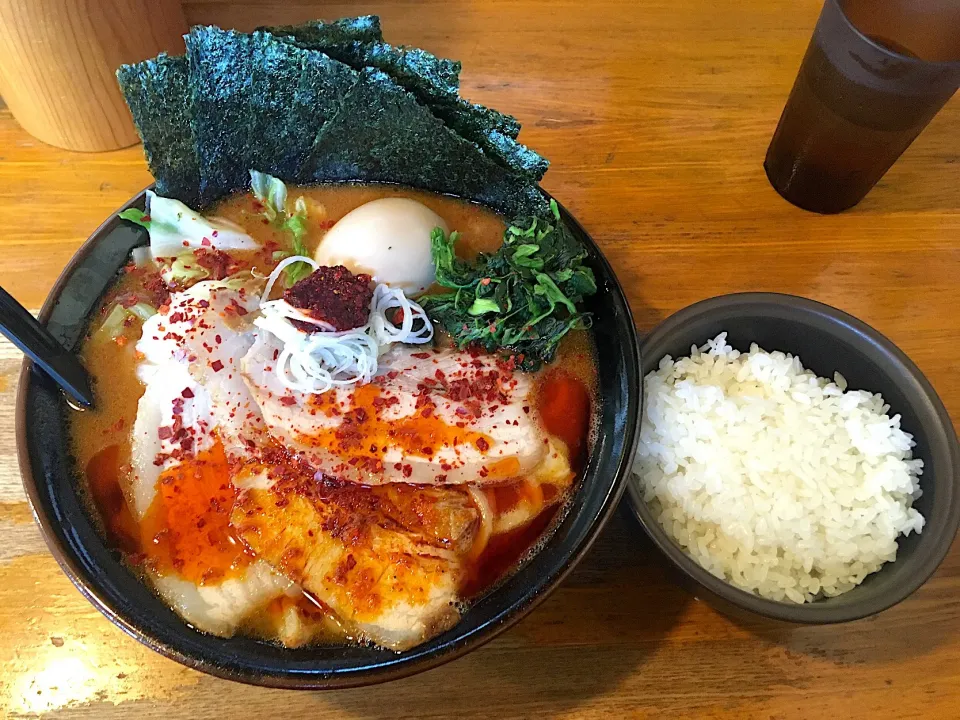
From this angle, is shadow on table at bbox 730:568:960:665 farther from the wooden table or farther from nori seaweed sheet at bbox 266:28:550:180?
nori seaweed sheet at bbox 266:28:550:180

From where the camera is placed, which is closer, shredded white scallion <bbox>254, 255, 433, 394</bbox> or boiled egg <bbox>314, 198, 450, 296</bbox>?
shredded white scallion <bbox>254, 255, 433, 394</bbox>

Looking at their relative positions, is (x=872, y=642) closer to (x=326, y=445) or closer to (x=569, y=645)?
(x=569, y=645)

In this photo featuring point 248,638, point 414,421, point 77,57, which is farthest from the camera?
point 77,57

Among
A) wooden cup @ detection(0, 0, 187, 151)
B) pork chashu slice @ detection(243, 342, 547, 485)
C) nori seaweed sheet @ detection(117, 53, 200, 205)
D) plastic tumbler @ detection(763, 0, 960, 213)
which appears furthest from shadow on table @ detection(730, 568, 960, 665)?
wooden cup @ detection(0, 0, 187, 151)

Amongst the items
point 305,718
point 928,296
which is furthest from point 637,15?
point 305,718

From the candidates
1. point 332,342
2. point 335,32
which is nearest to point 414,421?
point 332,342

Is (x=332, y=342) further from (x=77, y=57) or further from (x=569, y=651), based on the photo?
(x=77, y=57)
